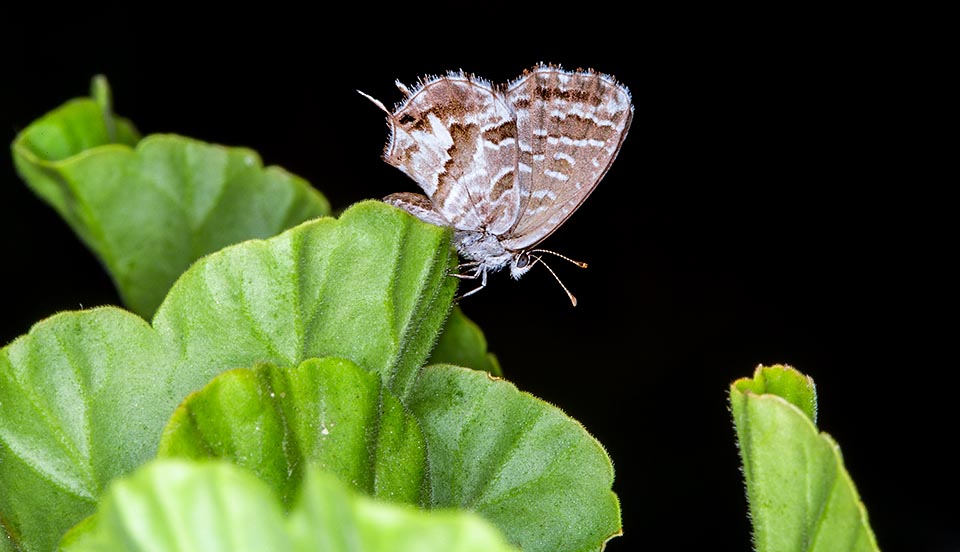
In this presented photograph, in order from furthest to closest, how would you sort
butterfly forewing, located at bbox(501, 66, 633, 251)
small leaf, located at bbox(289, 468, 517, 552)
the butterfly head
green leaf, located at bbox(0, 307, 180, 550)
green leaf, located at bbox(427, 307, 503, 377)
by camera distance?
the butterfly head < butterfly forewing, located at bbox(501, 66, 633, 251) < green leaf, located at bbox(427, 307, 503, 377) < green leaf, located at bbox(0, 307, 180, 550) < small leaf, located at bbox(289, 468, 517, 552)

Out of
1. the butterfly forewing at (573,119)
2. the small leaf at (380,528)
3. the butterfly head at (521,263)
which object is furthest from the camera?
the butterfly head at (521,263)

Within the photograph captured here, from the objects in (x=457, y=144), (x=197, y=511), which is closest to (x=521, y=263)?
(x=457, y=144)

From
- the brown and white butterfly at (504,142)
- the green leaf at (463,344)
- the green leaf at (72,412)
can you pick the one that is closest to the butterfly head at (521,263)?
the brown and white butterfly at (504,142)

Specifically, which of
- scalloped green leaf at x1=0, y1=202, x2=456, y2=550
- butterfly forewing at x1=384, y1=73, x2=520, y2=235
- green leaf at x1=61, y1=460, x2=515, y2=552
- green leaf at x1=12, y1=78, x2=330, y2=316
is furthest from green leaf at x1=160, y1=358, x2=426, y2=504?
butterfly forewing at x1=384, y1=73, x2=520, y2=235

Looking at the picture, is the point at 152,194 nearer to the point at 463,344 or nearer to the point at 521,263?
the point at 463,344

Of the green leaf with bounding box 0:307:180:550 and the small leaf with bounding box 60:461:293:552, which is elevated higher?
the small leaf with bounding box 60:461:293:552

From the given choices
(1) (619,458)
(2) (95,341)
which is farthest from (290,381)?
(1) (619,458)

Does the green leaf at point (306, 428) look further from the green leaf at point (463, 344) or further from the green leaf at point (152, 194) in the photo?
the green leaf at point (152, 194)

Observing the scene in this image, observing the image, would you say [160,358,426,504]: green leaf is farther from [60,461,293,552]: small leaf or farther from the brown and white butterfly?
the brown and white butterfly
